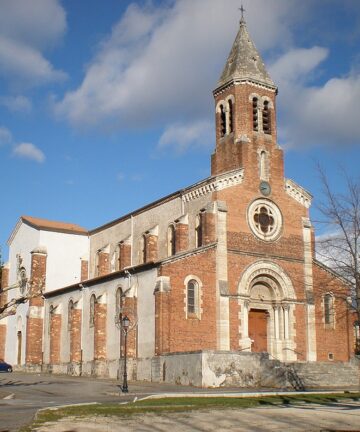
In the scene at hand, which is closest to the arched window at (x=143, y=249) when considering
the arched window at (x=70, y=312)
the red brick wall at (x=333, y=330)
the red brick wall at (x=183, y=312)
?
the arched window at (x=70, y=312)

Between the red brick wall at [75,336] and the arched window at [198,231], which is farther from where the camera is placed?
the red brick wall at [75,336]

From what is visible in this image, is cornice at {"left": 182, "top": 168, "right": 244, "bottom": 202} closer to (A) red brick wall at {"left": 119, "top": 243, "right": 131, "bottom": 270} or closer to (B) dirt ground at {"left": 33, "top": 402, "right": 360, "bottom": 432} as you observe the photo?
(A) red brick wall at {"left": 119, "top": 243, "right": 131, "bottom": 270}

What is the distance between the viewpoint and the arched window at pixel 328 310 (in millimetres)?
40594

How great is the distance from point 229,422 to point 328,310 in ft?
88.3

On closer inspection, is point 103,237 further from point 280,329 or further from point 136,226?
point 280,329

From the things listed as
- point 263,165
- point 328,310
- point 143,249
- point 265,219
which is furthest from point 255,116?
point 328,310

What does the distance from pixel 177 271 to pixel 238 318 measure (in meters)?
4.78

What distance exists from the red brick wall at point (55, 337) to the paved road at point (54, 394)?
8.98 metres

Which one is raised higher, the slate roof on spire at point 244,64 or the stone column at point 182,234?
the slate roof on spire at point 244,64

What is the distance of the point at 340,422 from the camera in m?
15.4

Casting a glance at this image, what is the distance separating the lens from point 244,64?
42.1m

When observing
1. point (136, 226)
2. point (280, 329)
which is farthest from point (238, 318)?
point (136, 226)

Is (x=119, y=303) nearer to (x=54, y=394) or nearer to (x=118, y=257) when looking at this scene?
(x=118, y=257)

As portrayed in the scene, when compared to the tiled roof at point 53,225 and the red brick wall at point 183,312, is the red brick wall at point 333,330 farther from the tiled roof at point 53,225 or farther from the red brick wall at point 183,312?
the tiled roof at point 53,225
